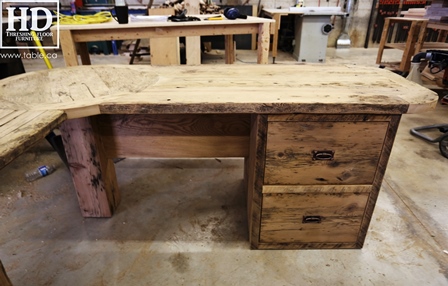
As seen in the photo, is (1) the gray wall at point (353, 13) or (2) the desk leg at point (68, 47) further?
(1) the gray wall at point (353, 13)

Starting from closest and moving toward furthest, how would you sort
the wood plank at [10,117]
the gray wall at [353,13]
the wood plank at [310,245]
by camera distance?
1. the wood plank at [10,117]
2. the wood plank at [310,245]
3. the gray wall at [353,13]

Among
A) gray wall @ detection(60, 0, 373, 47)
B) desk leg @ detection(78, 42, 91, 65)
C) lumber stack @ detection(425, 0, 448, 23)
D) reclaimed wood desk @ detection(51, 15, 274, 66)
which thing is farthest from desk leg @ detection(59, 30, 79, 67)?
gray wall @ detection(60, 0, 373, 47)

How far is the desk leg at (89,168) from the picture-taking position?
131cm

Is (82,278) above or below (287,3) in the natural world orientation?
below

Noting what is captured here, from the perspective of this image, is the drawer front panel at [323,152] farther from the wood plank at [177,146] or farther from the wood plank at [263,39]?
the wood plank at [263,39]

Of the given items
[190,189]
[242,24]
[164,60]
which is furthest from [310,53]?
[190,189]

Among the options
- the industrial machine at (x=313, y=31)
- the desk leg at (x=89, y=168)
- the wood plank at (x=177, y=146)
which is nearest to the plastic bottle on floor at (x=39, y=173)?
the desk leg at (x=89, y=168)

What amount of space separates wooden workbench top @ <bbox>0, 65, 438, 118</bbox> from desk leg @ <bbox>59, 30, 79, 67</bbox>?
557mm

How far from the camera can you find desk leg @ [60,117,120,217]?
1.31m

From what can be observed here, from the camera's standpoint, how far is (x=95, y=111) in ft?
3.26

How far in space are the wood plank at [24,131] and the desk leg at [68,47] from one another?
3.84 feet

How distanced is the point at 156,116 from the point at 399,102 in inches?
39.7

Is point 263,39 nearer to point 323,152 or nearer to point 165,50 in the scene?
point 323,152

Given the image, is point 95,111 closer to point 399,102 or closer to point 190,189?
point 190,189
